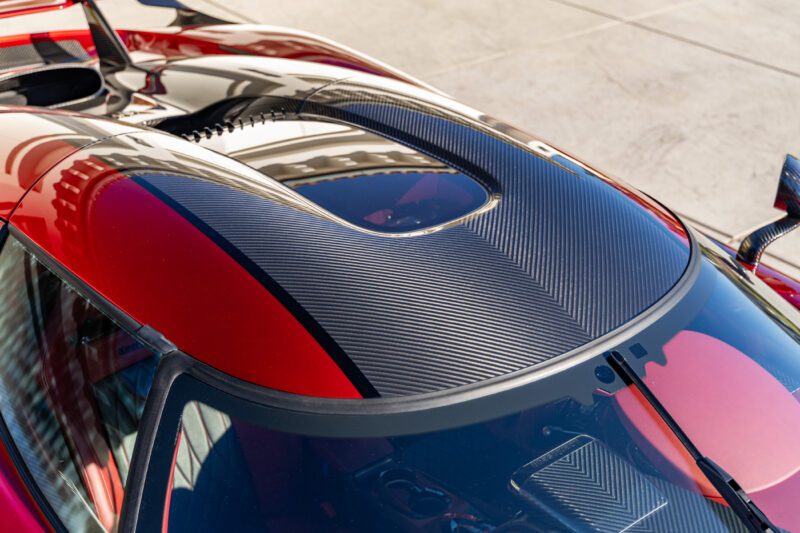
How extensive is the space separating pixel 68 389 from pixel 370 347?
66 centimetres

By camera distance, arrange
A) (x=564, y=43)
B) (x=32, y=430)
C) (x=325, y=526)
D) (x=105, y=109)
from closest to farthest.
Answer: (x=325, y=526), (x=32, y=430), (x=105, y=109), (x=564, y=43)

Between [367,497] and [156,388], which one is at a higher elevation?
[156,388]

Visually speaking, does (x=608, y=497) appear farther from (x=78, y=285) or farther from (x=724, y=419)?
(x=78, y=285)

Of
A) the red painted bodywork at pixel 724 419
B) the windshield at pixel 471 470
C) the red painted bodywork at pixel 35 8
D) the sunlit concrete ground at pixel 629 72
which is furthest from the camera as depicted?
the sunlit concrete ground at pixel 629 72

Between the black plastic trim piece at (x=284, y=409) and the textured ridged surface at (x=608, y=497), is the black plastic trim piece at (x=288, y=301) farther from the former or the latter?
the textured ridged surface at (x=608, y=497)

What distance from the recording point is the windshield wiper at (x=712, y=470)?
1.64m

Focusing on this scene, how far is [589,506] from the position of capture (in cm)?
159

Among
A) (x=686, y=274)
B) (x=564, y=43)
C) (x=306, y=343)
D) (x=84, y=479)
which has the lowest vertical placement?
(x=564, y=43)

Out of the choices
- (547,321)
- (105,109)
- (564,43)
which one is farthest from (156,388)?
A: (564,43)

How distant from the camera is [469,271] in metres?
1.87

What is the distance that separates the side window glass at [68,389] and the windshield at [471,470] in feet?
0.54

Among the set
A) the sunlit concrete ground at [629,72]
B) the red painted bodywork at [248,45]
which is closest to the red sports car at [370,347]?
the red painted bodywork at [248,45]

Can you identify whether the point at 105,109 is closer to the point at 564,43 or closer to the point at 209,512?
the point at 209,512

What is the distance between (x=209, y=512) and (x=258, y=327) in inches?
13.1
